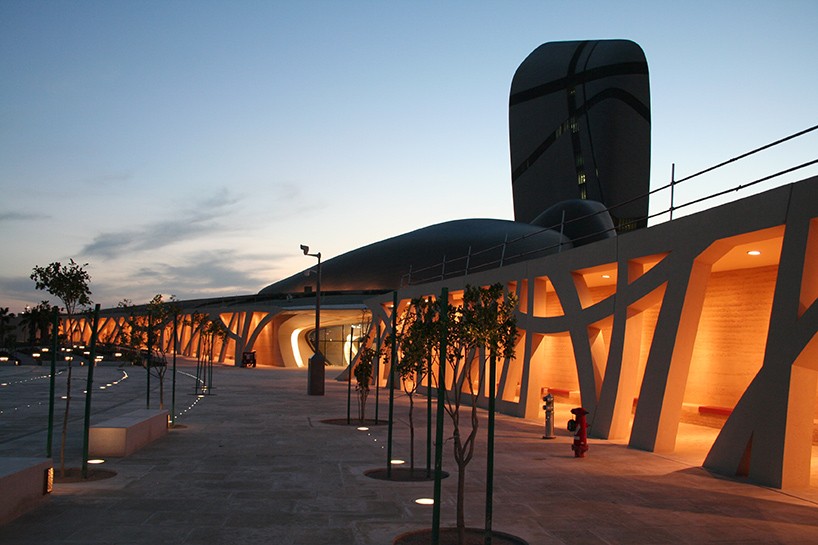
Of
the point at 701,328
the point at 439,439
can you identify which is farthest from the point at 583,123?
the point at 439,439

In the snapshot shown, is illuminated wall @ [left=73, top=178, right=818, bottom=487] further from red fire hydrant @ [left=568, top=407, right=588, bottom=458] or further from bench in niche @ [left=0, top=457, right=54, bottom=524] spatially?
bench in niche @ [left=0, top=457, right=54, bottom=524]

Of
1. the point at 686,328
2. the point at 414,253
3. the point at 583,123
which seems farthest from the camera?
the point at 583,123

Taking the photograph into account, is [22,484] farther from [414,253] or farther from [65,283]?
[414,253]

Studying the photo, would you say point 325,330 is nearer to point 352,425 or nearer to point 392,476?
point 352,425

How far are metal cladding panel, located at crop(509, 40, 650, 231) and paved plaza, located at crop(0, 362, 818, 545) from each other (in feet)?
307

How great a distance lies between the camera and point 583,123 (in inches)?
4230

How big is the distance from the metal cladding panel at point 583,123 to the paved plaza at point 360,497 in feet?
307

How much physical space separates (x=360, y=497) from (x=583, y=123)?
338 ft

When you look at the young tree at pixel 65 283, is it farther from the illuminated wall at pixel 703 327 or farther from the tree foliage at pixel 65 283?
the illuminated wall at pixel 703 327

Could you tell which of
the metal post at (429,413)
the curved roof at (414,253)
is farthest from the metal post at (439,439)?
the curved roof at (414,253)

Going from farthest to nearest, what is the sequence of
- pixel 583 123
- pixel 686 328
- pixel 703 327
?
pixel 583 123 < pixel 703 327 < pixel 686 328

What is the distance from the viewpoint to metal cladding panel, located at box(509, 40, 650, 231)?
108m

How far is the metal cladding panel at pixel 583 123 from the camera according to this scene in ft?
353

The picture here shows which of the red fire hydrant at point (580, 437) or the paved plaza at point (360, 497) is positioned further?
the red fire hydrant at point (580, 437)
